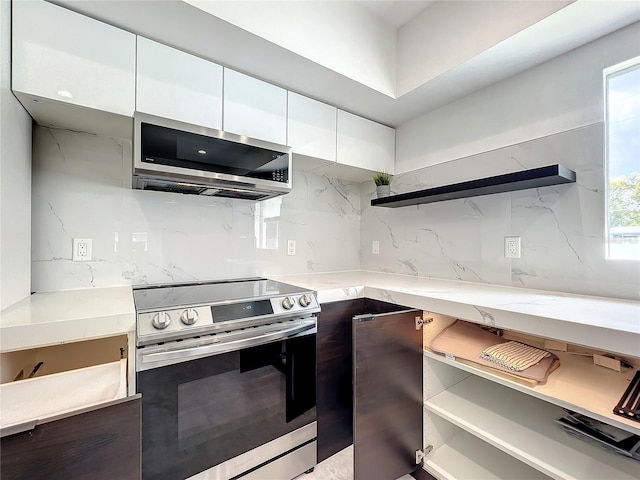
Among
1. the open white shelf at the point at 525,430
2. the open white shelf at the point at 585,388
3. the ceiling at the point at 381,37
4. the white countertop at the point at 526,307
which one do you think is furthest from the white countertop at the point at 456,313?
the ceiling at the point at 381,37

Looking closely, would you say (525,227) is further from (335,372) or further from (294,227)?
(294,227)

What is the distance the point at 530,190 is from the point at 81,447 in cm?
203

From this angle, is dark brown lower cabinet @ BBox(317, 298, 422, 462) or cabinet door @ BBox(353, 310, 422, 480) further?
dark brown lower cabinet @ BBox(317, 298, 422, 462)

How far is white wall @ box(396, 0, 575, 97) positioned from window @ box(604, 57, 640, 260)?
1.56 feet

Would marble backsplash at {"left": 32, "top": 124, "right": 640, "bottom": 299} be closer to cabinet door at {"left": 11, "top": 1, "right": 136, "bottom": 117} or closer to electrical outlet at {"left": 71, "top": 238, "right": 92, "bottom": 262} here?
electrical outlet at {"left": 71, "top": 238, "right": 92, "bottom": 262}

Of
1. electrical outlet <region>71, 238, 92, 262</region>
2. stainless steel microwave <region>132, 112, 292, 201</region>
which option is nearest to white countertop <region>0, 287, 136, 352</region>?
electrical outlet <region>71, 238, 92, 262</region>

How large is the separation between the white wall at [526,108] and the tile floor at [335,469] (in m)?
1.90

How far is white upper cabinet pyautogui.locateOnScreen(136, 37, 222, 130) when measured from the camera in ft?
4.14

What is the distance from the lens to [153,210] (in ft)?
5.31

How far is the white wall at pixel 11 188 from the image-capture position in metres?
0.96

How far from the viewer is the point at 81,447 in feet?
2.32

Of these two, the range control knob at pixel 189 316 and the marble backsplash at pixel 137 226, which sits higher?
the marble backsplash at pixel 137 226

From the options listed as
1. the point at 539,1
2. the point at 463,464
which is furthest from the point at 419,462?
the point at 539,1

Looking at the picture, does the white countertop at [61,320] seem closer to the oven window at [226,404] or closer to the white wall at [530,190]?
the oven window at [226,404]
